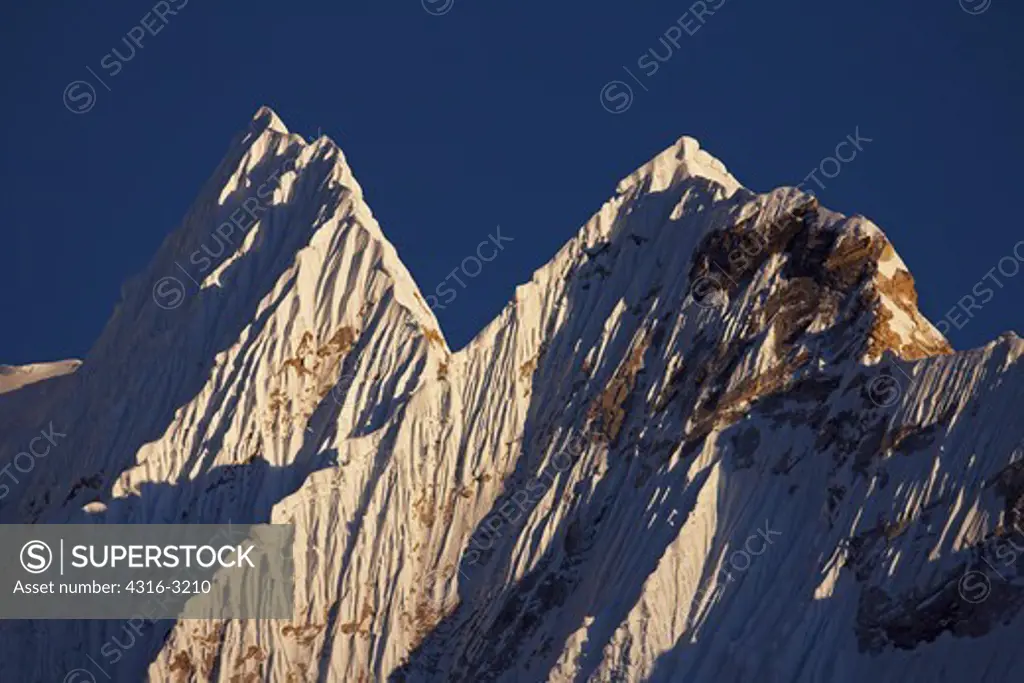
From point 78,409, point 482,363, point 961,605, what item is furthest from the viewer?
point 78,409

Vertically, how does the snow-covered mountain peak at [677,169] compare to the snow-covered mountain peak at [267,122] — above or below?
below

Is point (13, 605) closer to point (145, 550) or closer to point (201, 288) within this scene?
point (145, 550)

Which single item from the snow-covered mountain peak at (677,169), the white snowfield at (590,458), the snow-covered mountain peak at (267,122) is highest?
the snow-covered mountain peak at (267,122)

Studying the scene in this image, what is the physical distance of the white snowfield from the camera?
144125 millimetres

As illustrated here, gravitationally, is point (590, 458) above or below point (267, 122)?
below

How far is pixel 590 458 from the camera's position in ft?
511

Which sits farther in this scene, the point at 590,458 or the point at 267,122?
the point at 267,122

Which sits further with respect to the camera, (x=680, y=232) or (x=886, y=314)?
(x=680, y=232)

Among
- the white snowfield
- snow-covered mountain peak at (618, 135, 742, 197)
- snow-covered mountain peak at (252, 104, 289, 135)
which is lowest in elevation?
the white snowfield

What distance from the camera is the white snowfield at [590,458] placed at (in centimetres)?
14412

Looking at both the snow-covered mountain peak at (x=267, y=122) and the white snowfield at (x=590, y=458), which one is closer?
the white snowfield at (x=590, y=458)

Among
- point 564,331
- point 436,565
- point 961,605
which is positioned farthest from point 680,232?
point 961,605

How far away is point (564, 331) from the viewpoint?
163 meters

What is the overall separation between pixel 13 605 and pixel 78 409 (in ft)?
59.0
